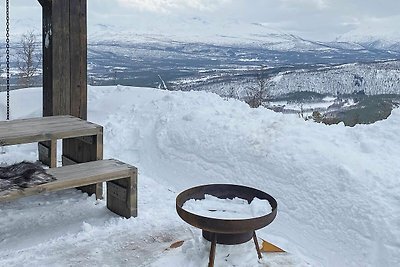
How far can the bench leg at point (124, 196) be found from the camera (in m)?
3.90

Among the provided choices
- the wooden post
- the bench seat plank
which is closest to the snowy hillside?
the wooden post

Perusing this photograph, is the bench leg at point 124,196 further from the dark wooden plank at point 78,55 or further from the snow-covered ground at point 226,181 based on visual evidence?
the dark wooden plank at point 78,55

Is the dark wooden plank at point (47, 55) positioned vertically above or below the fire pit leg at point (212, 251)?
above

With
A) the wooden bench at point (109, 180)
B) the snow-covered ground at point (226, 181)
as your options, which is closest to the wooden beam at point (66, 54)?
the snow-covered ground at point (226, 181)

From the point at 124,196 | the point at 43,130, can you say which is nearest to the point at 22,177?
the point at 43,130

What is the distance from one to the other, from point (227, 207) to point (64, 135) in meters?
1.61

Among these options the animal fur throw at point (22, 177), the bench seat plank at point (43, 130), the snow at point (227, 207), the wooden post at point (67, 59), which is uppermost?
the wooden post at point (67, 59)

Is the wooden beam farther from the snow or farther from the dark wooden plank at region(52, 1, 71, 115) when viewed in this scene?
the snow

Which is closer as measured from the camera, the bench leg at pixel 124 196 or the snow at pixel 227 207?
the snow at pixel 227 207

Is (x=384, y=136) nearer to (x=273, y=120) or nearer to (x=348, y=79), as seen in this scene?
(x=273, y=120)

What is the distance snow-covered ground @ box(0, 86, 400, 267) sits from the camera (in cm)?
338

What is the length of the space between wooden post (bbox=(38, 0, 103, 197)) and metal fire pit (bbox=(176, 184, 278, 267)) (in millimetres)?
1633

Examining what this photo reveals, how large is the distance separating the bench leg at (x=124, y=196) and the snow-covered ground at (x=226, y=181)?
82 millimetres

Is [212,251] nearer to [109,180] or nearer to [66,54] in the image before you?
[109,180]
